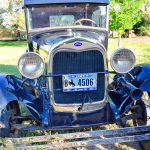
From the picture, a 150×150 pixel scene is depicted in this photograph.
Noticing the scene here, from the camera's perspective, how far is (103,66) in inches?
230

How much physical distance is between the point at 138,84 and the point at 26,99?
6.28ft

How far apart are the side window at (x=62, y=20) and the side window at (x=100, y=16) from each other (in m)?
0.41

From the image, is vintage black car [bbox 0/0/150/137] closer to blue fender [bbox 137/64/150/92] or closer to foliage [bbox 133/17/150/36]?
blue fender [bbox 137/64/150/92]

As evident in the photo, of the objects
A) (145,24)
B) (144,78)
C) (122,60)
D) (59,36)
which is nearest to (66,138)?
(122,60)

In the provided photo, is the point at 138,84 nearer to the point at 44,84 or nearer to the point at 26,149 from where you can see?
the point at 44,84

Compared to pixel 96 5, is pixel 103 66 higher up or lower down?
lower down

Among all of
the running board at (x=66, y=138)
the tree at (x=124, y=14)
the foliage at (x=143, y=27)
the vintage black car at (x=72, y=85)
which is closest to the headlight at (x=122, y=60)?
the vintage black car at (x=72, y=85)

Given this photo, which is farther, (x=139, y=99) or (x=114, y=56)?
(x=139, y=99)

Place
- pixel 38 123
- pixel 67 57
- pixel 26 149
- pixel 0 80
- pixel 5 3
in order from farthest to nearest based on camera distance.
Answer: pixel 5 3 → pixel 0 80 → pixel 38 123 → pixel 67 57 → pixel 26 149

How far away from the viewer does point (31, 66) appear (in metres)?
5.75

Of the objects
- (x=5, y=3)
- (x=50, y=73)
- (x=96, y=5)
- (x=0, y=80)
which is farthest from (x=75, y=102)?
(x=5, y=3)

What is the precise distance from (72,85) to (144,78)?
5.00 feet

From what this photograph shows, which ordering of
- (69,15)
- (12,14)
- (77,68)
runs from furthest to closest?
(12,14)
(69,15)
(77,68)

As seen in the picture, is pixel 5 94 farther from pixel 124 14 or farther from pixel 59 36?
pixel 124 14
